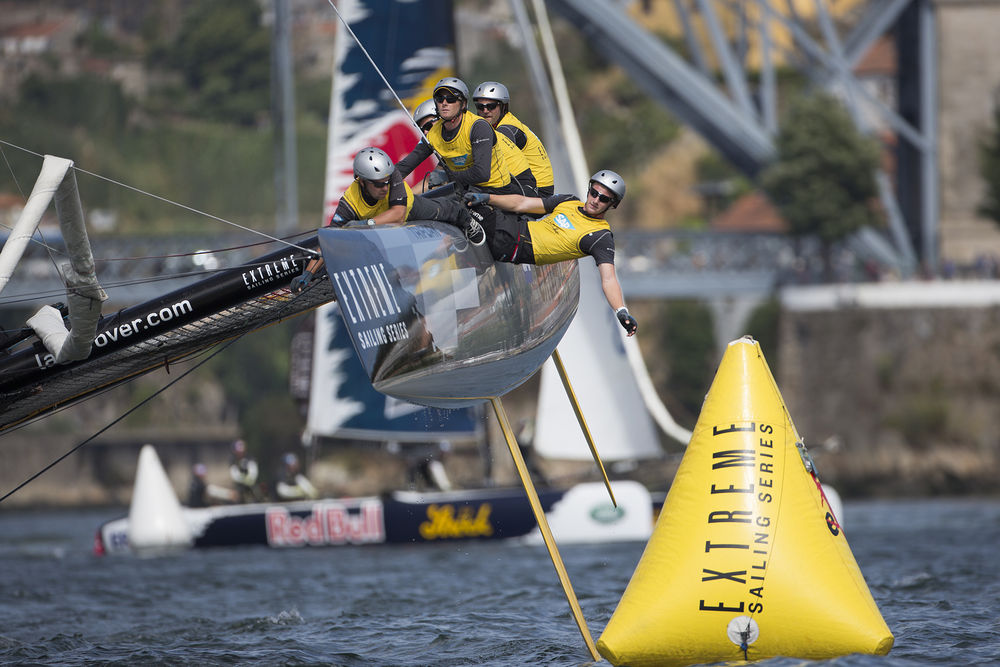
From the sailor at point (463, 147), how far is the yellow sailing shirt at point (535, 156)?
0.40m

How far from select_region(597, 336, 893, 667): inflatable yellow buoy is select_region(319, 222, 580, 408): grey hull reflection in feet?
4.59

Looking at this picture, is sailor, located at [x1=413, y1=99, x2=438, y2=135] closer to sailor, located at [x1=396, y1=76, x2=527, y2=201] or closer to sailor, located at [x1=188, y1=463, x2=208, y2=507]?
sailor, located at [x1=396, y1=76, x2=527, y2=201]

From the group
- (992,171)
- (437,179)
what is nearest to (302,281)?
(437,179)

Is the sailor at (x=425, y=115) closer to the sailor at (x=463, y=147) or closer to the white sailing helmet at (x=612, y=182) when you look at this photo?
the sailor at (x=463, y=147)

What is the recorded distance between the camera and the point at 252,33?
63.7 metres

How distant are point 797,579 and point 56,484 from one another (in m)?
36.7

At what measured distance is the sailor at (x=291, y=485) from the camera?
70.5 ft

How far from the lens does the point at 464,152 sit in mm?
9438

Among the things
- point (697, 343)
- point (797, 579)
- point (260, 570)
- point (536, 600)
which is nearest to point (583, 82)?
point (697, 343)

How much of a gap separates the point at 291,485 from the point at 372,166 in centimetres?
1369

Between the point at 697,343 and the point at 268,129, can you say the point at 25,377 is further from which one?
the point at 268,129

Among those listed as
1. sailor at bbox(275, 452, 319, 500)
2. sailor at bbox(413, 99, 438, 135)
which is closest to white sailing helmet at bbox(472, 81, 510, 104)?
sailor at bbox(413, 99, 438, 135)

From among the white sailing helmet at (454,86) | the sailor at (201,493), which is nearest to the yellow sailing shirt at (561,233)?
the white sailing helmet at (454,86)

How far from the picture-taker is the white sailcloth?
2108cm
